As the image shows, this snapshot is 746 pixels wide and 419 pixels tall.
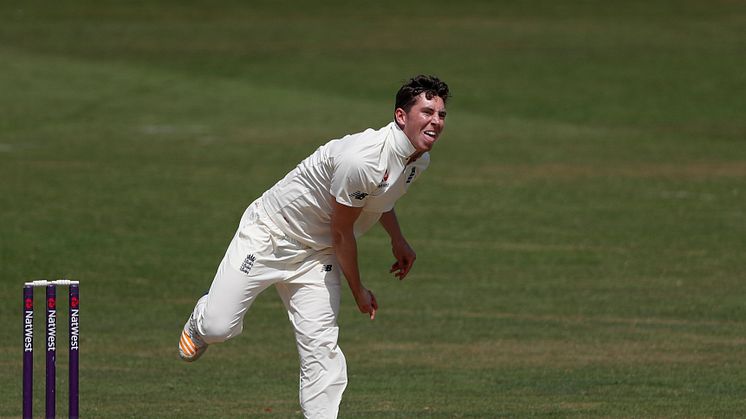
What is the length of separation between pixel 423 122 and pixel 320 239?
0.99 meters

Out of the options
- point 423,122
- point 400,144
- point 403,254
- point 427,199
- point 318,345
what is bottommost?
point 427,199

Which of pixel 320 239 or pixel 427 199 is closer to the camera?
pixel 320 239

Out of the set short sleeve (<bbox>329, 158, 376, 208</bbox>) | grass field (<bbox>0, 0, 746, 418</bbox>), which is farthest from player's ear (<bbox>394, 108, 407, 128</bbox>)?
grass field (<bbox>0, 0, 746, 418</bbox>)

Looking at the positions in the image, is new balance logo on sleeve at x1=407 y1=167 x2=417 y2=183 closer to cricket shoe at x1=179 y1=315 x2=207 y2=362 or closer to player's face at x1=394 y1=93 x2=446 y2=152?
player's face at x1=394 y1=93 x2=446 y2=152

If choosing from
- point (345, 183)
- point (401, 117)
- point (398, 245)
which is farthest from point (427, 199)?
point (345, 183)

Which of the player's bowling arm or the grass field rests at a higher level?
the player's bowling arm

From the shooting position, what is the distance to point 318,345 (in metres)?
7.66

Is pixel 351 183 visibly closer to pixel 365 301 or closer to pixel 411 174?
pixel 411 174

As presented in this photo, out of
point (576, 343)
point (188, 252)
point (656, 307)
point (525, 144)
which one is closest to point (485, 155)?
point (525, 144)

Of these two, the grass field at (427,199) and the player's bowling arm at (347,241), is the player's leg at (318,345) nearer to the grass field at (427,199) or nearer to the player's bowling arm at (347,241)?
the player's bowling arm at (347,241)

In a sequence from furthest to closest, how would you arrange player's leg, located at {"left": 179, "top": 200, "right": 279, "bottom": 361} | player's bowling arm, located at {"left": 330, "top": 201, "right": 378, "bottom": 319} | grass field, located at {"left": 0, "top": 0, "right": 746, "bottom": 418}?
grass field, located at {"left": 0, "top": 0, "right": 746, "bottom": 418}
player's leg, located at {"left": 179, "top": 200, "right": 279, "bottom": 361}
player's bowling arm, located at {"left": 330, "top": 201, "right": 378, "bottom": 319}

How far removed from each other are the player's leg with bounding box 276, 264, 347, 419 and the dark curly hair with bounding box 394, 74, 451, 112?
1.13 meters

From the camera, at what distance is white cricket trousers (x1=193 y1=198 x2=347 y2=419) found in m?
7.66

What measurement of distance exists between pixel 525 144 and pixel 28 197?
10.8 metres
